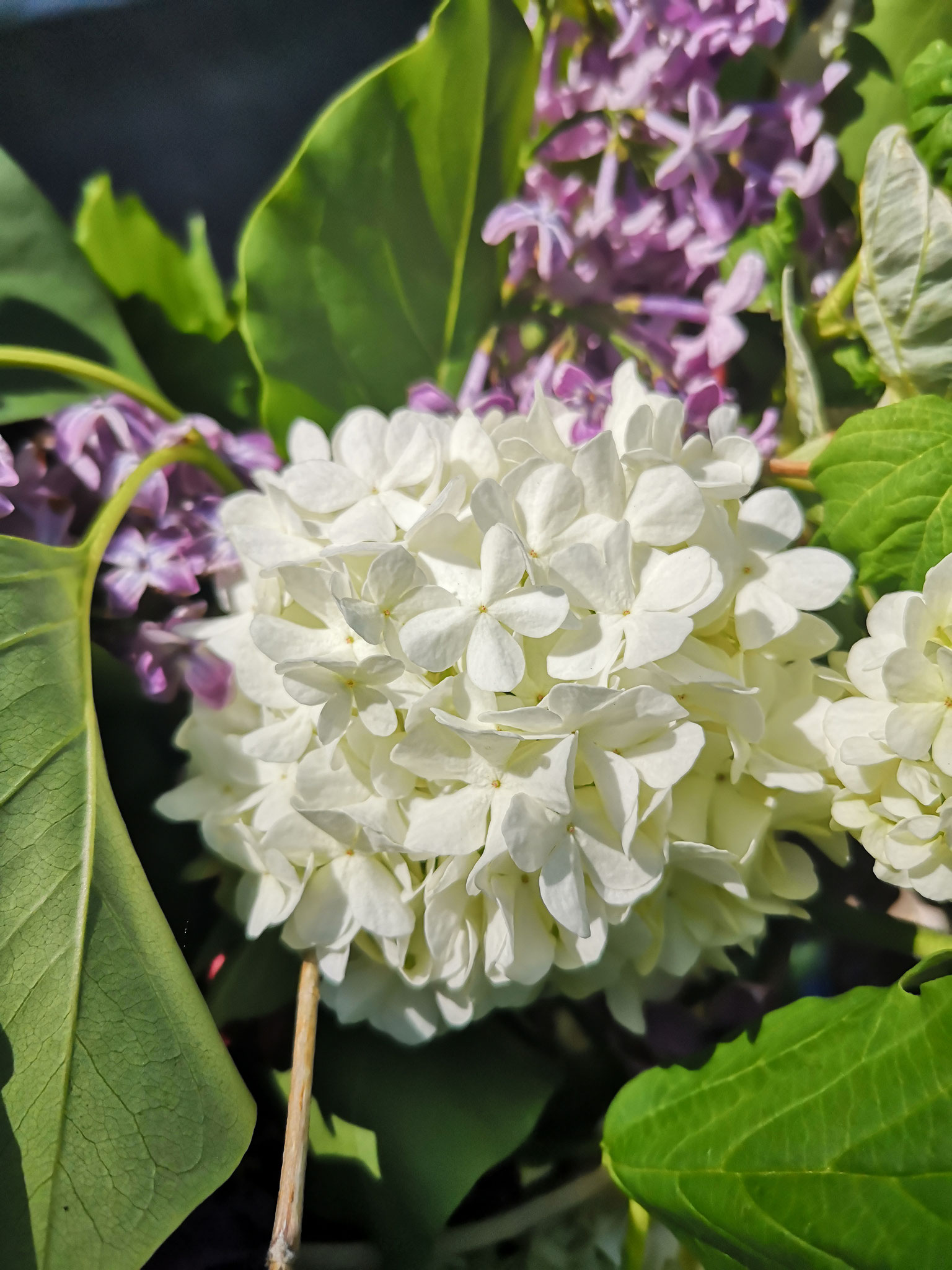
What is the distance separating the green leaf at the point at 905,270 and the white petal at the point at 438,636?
0.71 feet

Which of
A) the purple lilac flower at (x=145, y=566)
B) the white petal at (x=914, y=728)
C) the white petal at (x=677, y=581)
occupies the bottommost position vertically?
the white petal at (x=914, y=728)

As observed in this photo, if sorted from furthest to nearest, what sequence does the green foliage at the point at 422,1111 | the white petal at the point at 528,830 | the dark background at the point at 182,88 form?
the dark background at the point at 182,88
the green foliage at the point at 422,1111
the white petal at the point at 528,830

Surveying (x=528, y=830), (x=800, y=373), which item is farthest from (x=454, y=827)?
(x=800, y=373)

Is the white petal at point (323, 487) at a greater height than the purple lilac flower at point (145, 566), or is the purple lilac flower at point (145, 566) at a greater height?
the white petal at point (323, 487)

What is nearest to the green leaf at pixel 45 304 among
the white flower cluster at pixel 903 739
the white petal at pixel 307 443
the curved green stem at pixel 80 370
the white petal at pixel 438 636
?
the curved green stem at pixel 80 370

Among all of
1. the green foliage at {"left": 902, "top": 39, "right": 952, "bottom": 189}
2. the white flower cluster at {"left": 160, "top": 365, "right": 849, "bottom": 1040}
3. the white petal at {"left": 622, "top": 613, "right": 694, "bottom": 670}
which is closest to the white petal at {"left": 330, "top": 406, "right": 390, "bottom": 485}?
the white flower cluster at {"left": 160, "top": 365, "right": 849, "bottom": 1040}

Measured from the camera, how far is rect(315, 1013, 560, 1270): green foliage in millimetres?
378

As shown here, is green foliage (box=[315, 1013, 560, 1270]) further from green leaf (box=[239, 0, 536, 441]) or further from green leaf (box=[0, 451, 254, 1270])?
green leaf (box=[239, 0, 536, 441])

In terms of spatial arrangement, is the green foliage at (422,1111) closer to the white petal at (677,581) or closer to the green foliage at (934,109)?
the white petal at (677,581)

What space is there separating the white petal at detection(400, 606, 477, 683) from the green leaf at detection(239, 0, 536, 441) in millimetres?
200

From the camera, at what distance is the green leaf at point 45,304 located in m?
0.41

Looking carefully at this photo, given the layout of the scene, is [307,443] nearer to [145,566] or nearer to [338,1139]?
[145,566]

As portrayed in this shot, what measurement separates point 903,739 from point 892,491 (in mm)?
92

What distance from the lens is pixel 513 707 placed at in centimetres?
30
